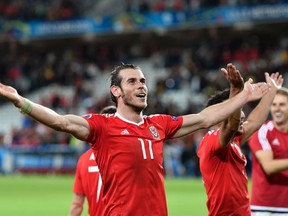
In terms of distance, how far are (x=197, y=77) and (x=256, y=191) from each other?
2320cm

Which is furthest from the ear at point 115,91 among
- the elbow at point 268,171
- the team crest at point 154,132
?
the elbow at point 268,171

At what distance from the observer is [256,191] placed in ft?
25.3

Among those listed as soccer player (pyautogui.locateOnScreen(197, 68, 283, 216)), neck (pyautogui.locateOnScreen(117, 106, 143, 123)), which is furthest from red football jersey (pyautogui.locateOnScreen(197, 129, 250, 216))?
neck (pyautogui.locateOnScreen(117, 106, 143, 123))

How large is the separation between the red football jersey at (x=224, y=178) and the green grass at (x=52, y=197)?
7.04 meters

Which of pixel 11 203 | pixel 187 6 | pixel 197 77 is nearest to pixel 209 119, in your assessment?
pixel 11 203

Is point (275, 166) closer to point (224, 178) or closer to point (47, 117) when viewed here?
point (224, 178)

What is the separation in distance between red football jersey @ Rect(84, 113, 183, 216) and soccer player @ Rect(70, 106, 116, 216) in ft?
4.26

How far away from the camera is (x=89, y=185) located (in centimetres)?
776

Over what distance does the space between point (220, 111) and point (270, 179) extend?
1670 millimetres

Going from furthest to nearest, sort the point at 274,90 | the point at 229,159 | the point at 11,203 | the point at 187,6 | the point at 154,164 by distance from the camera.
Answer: the point at 187,6 → the point at 11,203 → the point at 274,90 → the point at 229,159 → the point at 154,164

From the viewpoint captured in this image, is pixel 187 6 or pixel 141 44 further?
pixel 141 44

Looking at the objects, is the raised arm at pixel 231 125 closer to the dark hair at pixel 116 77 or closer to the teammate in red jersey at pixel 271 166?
the dark hair at pixel 116 77

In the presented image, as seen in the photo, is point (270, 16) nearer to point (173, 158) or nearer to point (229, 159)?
point (173, 158)

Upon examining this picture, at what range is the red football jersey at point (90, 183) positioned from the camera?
7.48 m
